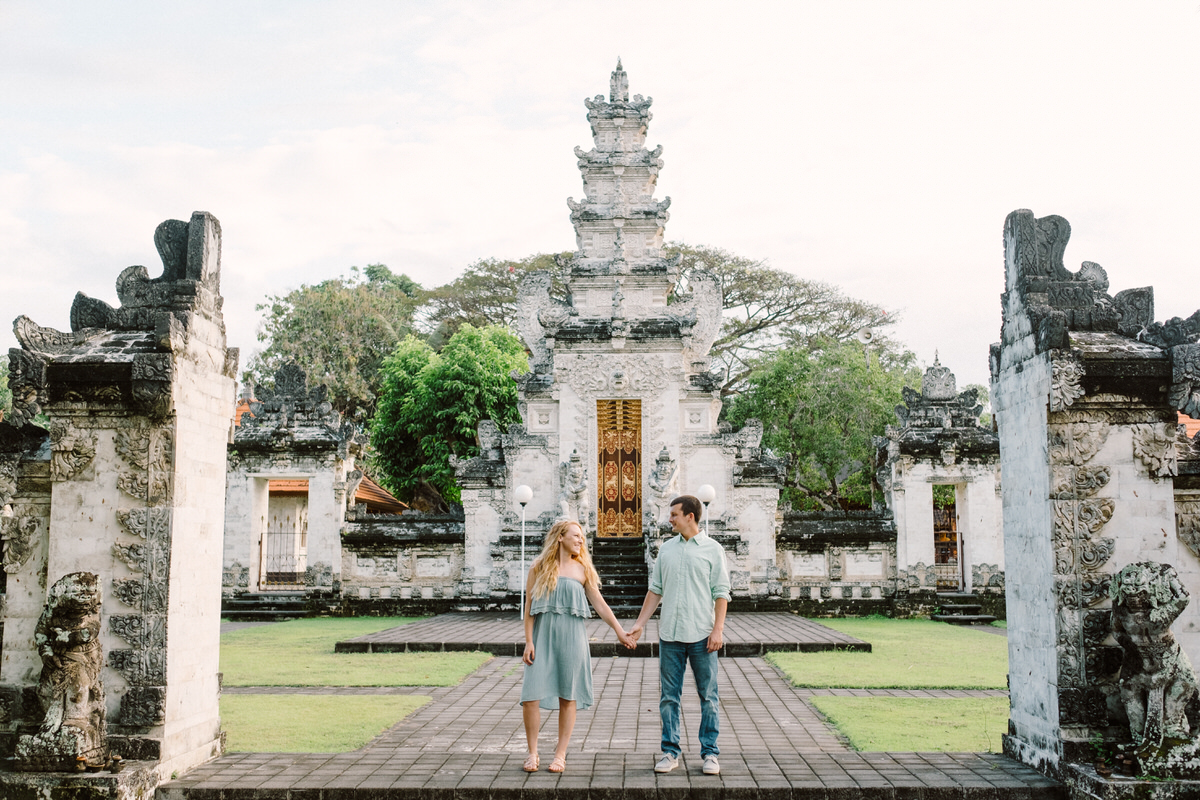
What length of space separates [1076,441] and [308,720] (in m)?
6.12

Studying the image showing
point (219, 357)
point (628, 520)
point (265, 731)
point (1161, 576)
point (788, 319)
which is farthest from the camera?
point (788, 319)

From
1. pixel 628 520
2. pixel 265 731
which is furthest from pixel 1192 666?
pixel 628 520

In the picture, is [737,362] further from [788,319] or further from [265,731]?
[265,731]

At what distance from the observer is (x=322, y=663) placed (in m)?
12.0

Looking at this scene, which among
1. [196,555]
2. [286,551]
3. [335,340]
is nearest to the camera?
[196,555]

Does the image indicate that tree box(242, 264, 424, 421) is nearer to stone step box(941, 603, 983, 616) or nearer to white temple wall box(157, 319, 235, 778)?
stone step box(941, 603, 983, 616)

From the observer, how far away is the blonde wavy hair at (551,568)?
6098 mm

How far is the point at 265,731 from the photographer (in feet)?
24.9

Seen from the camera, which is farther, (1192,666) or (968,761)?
(968,761)

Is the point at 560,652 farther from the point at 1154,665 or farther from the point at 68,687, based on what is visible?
the point at 1154,665

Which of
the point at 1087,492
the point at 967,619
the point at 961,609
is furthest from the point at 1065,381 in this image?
the point at 961,609

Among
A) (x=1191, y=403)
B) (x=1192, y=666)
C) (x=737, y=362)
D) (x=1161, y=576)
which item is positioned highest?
(x=737, y=362)

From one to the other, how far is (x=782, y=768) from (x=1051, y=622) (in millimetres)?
1863

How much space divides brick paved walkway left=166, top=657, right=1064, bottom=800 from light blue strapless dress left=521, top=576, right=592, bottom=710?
48 cm
